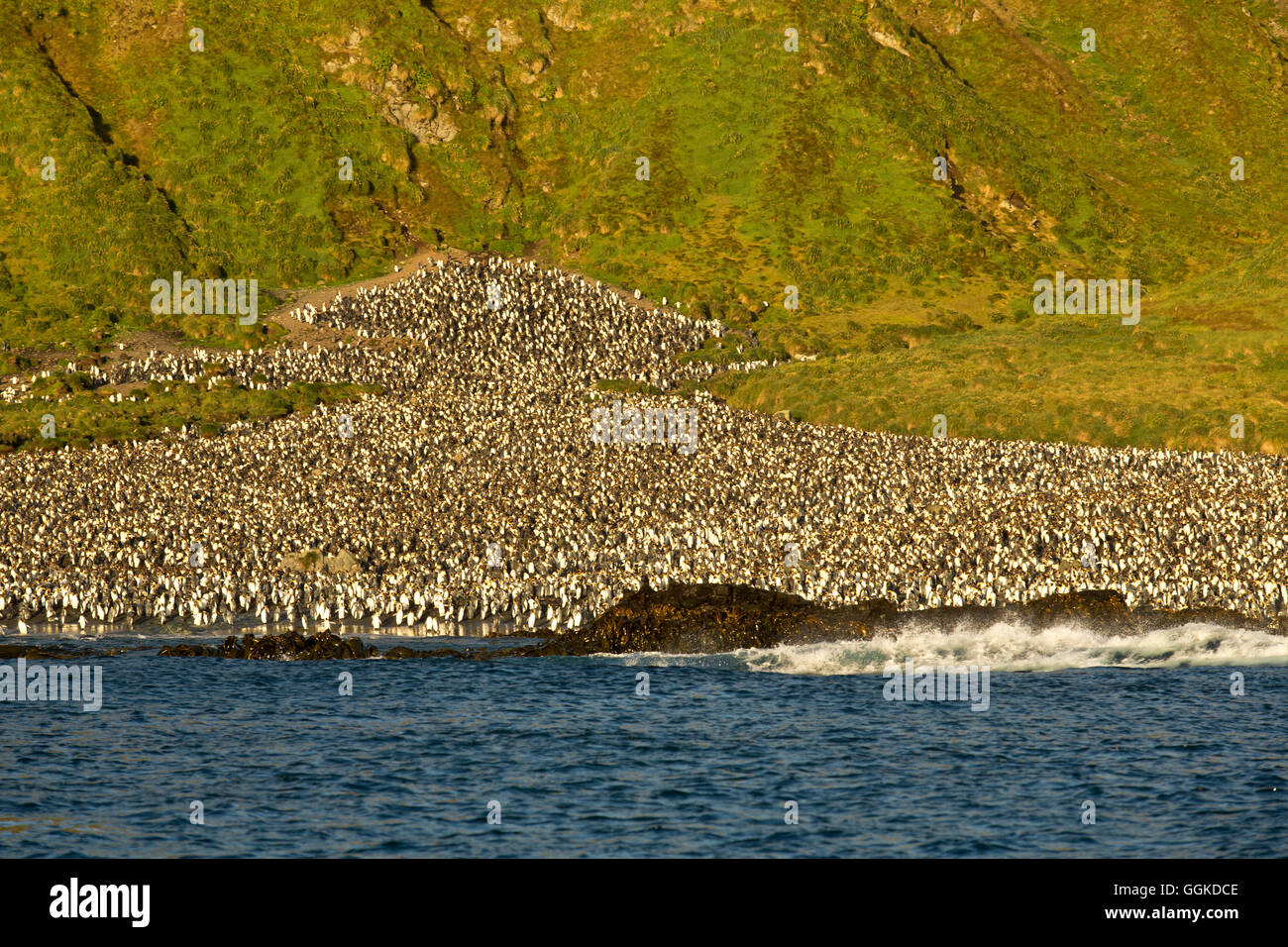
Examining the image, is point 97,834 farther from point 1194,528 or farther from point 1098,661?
point 1194,528

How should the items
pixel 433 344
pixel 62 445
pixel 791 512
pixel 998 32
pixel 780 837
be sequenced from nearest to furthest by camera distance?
pixel 780 837
pixel 791 512
pixel 62 445
pixel 433 344
pixel 998 32

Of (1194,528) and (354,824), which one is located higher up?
(1194,528)

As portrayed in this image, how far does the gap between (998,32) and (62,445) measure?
147420 millimetres

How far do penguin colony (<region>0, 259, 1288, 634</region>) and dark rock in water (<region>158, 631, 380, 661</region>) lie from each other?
4738 mm

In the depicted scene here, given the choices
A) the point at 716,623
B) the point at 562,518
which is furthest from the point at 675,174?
the point at 716,623

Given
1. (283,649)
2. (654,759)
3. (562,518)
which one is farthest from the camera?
(562,518)

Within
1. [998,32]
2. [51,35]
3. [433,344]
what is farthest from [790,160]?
[51,35]

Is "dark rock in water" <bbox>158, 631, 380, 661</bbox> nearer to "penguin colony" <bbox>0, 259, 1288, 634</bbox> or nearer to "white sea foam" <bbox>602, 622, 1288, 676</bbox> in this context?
"penguin colony" <bbox>0, 259, 1288, 634</bbox>

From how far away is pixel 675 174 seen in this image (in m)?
137

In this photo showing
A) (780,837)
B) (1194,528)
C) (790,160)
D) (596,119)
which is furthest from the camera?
(596,119)

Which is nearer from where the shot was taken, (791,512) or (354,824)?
(354,824)

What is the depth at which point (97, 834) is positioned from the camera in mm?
24484

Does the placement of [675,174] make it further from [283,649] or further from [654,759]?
[654,759]

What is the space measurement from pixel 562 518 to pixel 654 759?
28025mm
